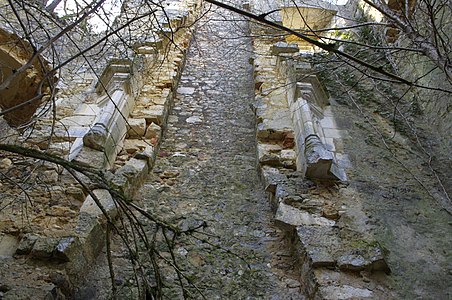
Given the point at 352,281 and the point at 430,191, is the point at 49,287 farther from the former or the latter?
the point at 430,191

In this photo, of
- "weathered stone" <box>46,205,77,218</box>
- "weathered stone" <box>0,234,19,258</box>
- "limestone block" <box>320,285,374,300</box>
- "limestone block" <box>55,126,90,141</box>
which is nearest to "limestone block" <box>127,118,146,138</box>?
"limestone block" <box>55,126,90,141</box>

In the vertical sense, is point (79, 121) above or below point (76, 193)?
above

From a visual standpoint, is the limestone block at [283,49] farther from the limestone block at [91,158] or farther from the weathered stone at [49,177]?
the weathered stone at [49,177]

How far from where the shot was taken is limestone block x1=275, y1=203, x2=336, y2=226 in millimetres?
2947

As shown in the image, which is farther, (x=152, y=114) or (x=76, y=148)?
(x=152, y=114)

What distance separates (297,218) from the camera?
2.99m


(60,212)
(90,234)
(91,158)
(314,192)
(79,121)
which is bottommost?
(90,234)

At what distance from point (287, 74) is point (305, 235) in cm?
291

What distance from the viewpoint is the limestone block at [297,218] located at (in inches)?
116

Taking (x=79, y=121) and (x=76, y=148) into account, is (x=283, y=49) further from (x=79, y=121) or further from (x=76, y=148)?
(x=76, y=148)

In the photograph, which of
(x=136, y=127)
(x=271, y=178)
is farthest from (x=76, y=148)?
(x=271, y=178)

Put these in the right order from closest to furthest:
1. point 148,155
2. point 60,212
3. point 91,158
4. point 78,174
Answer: point 60,212, point 78,174, point 91,158, point 148,155

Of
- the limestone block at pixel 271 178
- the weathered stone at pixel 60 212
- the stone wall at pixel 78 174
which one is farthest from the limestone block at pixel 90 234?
the limestone block at pixel 271 178

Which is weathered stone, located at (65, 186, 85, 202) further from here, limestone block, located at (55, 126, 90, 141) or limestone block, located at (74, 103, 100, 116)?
limestone block, located at (74, 103, 100, 116)
